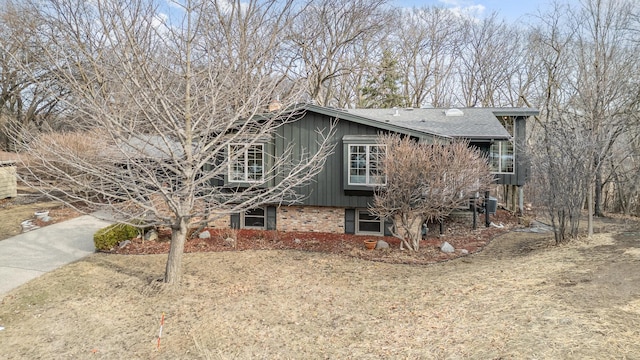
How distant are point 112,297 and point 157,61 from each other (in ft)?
13.8

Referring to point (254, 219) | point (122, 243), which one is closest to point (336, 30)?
point (254, 219)

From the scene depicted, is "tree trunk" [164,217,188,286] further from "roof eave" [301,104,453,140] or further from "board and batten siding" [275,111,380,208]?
"roof eave" [301,104,453,140]

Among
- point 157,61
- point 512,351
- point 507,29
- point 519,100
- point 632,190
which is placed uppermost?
point 507,29

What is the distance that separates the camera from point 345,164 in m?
10.8

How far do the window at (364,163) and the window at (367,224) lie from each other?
128 cm

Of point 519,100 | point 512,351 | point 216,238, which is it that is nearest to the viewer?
point 512,351

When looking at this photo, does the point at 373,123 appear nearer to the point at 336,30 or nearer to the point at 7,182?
the point at 336,30

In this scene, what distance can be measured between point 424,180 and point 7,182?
60.1 feet

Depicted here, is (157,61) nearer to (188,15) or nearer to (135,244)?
(188,15)

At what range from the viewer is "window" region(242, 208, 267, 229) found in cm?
1228

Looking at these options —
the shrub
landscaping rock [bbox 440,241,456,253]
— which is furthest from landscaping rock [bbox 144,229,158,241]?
landscaping rock [bbox 440,241,456,253]

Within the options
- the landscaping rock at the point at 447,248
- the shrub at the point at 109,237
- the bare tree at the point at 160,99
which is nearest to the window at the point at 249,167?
the shrub at the point at 109,237

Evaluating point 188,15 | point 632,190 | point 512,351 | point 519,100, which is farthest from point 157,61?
point 519,100

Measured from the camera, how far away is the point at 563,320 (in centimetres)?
479
